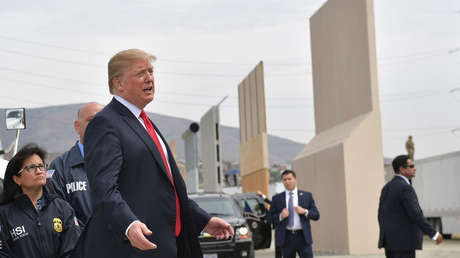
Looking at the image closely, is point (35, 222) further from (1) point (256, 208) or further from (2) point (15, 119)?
(1) point (256, 208)

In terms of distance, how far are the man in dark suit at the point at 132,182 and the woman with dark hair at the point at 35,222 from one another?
1.41 metres

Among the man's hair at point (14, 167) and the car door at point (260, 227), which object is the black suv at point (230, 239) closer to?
the car door at point (260, 227)

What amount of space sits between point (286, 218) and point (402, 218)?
3.05 m

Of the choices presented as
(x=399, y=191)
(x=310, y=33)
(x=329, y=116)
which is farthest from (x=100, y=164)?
(x=310, y=33)

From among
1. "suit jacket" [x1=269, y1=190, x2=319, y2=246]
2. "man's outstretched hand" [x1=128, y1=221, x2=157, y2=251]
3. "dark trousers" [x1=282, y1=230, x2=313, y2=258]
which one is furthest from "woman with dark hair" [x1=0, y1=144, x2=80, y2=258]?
"suit jacket" [x1=269, y1=190, x2=319, y2=246]

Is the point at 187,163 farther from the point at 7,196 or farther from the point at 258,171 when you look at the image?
the point at 7,196

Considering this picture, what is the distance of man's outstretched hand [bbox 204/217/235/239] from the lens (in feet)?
15.4

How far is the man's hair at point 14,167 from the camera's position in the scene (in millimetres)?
6004

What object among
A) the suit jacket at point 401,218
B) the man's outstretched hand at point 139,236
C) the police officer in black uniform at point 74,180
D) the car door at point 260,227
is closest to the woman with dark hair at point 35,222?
the police officer in black uniform at point 74,180

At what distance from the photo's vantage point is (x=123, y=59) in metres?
4.43

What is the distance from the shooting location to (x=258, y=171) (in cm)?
4622

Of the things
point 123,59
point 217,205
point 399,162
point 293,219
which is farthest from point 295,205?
point 123,59

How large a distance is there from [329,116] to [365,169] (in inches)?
156

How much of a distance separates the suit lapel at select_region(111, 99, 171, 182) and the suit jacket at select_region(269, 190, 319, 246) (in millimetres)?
8968
